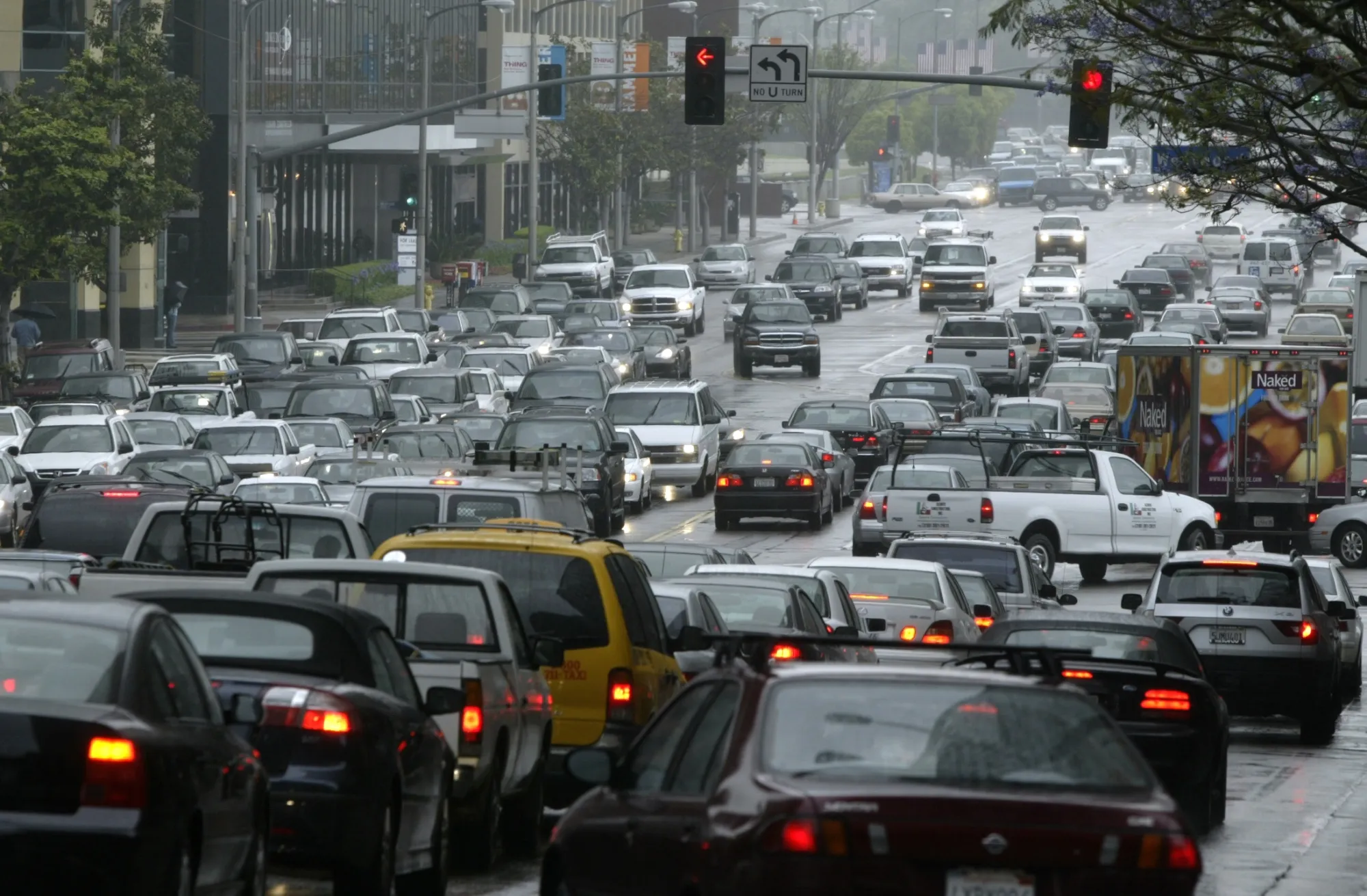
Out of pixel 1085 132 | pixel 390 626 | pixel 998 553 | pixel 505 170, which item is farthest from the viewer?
pixel 505 170

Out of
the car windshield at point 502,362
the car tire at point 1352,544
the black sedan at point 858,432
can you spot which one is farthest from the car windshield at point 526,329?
the car tire at point 1352,544

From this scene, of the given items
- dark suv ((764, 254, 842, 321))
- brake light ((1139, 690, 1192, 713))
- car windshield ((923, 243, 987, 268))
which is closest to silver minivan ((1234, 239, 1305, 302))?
car windshield ((923, 243, 987, 268))

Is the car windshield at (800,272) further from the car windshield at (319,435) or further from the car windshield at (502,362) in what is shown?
the car windshield at (319,435)

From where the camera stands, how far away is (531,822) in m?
13.4

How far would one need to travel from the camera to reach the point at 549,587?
13805mm

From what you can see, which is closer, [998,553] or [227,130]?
[998,553]

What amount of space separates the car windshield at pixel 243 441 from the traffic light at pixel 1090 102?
11.3 metres

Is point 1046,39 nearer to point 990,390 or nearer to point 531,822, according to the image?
point 531,822

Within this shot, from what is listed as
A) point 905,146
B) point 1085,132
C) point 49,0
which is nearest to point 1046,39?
point 1085,132

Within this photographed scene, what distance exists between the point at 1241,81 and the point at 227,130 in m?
61.7

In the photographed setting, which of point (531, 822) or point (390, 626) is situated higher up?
point (390, 626)

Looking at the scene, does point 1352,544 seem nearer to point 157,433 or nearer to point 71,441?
point 157,433

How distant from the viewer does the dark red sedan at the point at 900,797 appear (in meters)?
6.88

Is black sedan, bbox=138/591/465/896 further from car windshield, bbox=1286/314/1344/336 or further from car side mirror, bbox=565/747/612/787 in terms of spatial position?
car windshield, bbox=1286/314/1344/336
